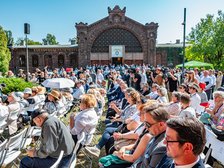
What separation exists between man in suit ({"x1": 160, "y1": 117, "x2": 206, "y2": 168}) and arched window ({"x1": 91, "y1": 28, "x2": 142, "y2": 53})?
40359mm

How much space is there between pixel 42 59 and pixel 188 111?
4035 cm

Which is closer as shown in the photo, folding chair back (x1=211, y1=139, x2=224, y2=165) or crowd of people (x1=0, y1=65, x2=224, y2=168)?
crowd of people (x1=0, y1=65, x2=224, y2=168)

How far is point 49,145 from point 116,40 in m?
39.2

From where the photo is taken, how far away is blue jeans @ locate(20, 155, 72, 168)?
13.1 ft

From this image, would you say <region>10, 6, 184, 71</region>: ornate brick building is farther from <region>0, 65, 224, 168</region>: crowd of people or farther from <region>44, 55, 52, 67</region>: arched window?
<region>0, 65, 224, 168</region>: crowd of people

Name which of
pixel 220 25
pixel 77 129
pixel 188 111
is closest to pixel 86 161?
pixel 77 129

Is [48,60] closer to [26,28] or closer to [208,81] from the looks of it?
[26,28]

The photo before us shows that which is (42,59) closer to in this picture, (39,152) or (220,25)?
(220,25)

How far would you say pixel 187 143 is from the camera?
216 centimetres

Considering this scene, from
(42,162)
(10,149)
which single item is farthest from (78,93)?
(42,162)

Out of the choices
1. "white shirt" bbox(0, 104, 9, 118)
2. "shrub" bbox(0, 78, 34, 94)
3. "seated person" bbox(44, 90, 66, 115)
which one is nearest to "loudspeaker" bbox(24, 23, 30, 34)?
"shrub" bbox(0, 78, 34, 94)

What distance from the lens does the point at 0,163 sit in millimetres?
4293

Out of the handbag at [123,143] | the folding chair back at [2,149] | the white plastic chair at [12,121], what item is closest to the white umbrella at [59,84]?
the white plastic chair at [12,121]

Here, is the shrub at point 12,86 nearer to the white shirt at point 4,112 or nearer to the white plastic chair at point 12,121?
the white plastic chair at point 12,121
